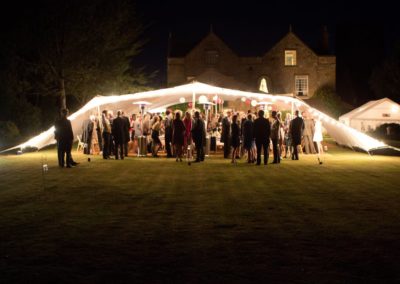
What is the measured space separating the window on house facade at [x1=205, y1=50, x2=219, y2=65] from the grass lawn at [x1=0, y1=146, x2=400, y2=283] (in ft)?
117

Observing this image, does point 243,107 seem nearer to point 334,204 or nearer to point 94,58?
point 94,58

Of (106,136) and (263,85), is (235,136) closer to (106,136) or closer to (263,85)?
(106,136)

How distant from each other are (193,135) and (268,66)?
3348 cm

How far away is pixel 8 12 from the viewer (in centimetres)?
3806

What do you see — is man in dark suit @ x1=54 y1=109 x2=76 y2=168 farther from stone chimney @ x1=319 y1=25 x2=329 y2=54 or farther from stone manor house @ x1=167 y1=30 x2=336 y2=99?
stone chimney @ x1=319 y1=25 x2=329 y2=54

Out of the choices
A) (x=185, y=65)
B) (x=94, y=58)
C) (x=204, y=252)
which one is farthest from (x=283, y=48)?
(x=204, y=252)

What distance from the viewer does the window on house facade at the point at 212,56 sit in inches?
1955

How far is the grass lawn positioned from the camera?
5840 millimetres

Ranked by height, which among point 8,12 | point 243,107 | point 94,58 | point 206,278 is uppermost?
point 8,12

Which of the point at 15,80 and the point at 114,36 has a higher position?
the point at 114,36

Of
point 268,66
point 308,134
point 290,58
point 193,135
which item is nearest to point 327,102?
point 290,58

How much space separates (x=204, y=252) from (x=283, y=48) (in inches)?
1791

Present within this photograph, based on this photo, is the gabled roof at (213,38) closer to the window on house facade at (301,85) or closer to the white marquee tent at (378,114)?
the window on house facade at (301,85)

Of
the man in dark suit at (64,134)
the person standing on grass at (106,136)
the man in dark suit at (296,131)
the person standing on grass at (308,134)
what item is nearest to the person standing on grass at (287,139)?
the person standing on grass at (308,134)
